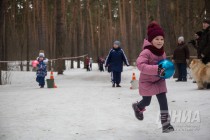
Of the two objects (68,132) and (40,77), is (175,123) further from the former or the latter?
(40,77)

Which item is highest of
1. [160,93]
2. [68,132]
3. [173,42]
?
[173,42]

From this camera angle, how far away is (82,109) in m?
7.40

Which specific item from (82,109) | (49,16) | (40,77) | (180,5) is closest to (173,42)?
(40,77)

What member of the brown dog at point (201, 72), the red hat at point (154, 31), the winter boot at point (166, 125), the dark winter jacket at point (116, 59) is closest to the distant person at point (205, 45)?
the brown dog at point (201, 72)

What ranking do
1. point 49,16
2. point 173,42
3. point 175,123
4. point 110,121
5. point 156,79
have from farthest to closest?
point 49,16
point 173,42
point 110,121
point 175,123
point 156,79

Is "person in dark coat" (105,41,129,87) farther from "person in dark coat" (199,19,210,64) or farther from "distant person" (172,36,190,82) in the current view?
"person in dark coat" (199,19,210,64)

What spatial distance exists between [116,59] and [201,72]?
4.37 metres

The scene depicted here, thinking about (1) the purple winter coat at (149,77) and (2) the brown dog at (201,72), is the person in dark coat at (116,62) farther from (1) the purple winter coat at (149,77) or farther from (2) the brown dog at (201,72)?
(1) the purple winter coat at (149,77)

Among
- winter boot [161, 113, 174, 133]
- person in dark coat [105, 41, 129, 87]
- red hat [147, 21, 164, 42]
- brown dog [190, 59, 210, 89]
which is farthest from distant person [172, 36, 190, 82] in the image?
winter boot [161, 113, 174, 133]

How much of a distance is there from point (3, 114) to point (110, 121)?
245 centimetres

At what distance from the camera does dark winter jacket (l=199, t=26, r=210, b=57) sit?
9.42 metres

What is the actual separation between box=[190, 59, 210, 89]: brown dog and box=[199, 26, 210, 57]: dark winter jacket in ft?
1.15

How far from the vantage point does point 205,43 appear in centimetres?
956

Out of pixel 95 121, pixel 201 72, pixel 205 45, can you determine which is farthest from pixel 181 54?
pixel 95 121
